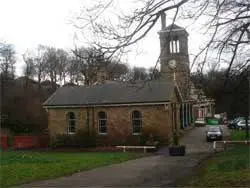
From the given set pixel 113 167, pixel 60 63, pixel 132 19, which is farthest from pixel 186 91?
pixel 60 63

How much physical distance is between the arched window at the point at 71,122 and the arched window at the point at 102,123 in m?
2.98

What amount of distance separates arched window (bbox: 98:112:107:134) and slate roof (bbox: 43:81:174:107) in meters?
1.27

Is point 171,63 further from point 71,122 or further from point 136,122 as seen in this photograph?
point 71,122

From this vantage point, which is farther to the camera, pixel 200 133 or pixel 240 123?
pixel 240 123

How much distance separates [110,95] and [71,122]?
199 inches

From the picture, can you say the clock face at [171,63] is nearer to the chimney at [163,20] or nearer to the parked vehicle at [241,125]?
the chimney at [163,20]

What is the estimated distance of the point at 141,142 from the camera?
136 ft

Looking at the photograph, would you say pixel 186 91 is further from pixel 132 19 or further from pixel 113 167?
pixel 113 167

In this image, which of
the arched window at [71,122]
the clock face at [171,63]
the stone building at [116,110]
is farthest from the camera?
the arched window at [71,122]

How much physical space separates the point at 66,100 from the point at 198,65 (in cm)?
3636

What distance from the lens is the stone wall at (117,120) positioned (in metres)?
42.0

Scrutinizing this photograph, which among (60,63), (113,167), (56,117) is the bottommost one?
(113,167)

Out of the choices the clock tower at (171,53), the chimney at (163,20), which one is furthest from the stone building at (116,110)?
the chimney at (163,20)

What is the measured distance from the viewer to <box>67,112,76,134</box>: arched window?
46.4 meters
